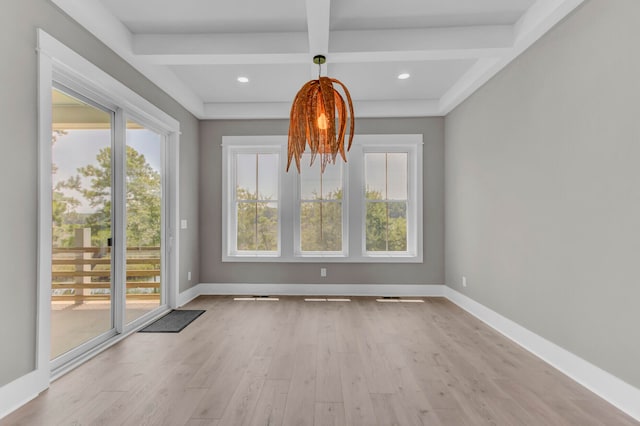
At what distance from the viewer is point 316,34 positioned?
9.30 ft

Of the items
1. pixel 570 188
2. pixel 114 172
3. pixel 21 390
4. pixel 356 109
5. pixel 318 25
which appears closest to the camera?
pixel 21 390

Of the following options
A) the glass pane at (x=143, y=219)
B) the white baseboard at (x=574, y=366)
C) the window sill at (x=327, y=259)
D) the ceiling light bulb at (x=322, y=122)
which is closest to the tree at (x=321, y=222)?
the window sill at (x=327, y=259)

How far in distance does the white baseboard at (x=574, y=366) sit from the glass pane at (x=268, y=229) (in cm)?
304

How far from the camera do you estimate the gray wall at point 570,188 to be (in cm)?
208

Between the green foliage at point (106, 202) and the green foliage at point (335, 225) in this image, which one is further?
the green foliage at point (335, 225)

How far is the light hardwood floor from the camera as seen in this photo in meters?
2.00

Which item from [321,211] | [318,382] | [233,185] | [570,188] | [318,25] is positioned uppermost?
[318,25]

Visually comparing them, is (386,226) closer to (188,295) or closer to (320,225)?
(320,225)

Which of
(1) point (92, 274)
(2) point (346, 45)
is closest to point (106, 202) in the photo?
(1) point (92, 274)

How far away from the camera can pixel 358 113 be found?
16.3 ft

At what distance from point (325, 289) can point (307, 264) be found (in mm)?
469

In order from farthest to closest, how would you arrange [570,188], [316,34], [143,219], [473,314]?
[473,314]
[143,219]
[316,34]
[570,188]

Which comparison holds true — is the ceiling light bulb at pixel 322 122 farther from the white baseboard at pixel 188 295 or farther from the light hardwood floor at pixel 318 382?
the white baseboard at pixel 188 295

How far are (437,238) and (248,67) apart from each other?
3565 millimetres
